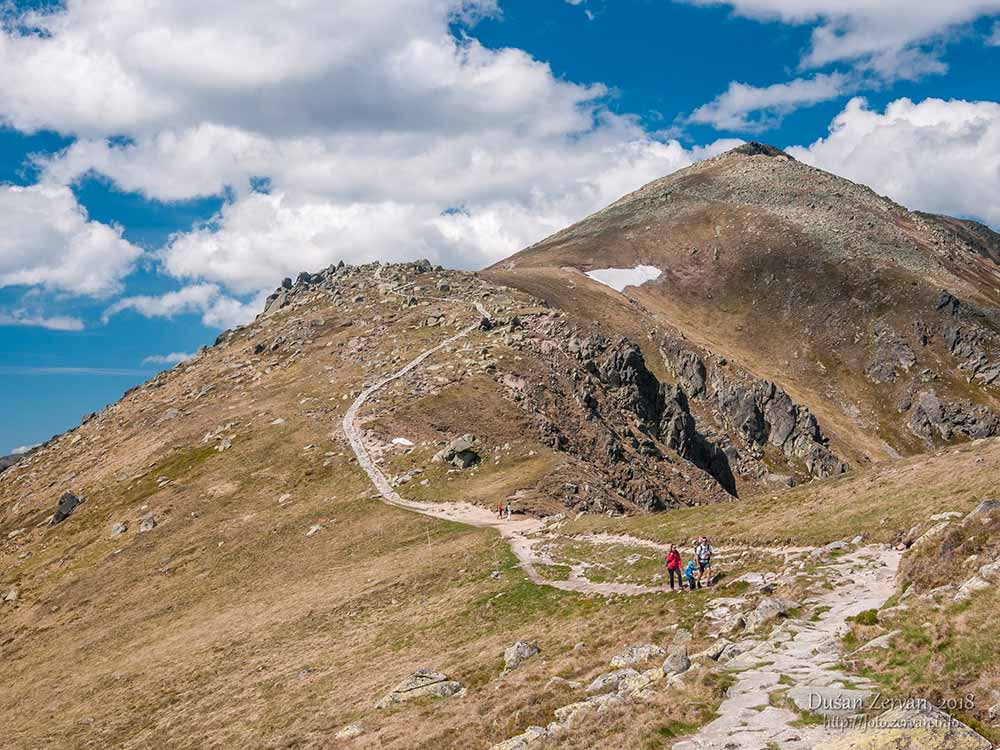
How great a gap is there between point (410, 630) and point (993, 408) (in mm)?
167524

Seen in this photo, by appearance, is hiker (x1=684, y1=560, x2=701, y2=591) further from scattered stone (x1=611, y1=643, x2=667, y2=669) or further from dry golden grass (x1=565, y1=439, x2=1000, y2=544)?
scattered stone (x1=611, y1=643, x2=667, y2=669)

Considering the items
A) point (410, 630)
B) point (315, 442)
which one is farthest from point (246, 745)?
point (315, 442)

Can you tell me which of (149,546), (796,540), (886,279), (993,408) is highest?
(886,279)

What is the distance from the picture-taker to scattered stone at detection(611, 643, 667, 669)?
22.9 metres

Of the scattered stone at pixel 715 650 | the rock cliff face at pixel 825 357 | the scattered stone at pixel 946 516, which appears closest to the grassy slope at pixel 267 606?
the scattered stone at pixel 715 650

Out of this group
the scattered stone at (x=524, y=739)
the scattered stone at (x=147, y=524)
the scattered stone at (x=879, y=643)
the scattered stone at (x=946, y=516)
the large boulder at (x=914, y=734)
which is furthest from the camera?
the scattered stone at (x=147, y=524)

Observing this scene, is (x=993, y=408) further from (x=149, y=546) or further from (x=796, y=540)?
(x=149, y=546)

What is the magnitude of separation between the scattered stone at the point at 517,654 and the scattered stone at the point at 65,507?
8441 centimetres

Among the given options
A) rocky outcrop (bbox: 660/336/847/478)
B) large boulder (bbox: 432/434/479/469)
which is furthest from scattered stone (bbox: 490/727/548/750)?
rocky outcrop (bbox: 660/336/847/478)

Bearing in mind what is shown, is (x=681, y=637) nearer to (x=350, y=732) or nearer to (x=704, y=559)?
(x=704, y=559)

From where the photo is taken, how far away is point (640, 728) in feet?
56.0

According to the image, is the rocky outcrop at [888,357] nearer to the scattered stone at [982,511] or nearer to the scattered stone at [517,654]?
the scattered stone at [982,511]

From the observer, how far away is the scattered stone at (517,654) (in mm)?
27250

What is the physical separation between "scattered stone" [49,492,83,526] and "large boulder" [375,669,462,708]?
81604 mm
